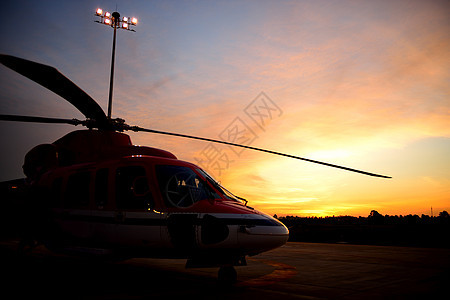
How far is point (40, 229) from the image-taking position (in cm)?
912

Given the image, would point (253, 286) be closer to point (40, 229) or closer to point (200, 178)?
point (200, 178)

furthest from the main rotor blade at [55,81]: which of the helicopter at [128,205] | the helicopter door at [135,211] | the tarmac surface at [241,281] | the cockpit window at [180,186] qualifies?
the tarmac surface at [241,281]

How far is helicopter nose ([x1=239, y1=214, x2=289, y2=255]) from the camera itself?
20.4ft

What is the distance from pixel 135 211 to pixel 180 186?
1.08 meters

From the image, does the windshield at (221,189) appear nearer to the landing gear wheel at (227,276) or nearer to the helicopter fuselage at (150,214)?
the helicopter fuselage at (150,214)

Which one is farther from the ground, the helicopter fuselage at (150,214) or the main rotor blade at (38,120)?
the main rotor blade at (38,120)

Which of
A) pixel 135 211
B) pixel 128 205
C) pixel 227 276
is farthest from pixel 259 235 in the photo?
pixel 128 205

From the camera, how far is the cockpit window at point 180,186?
6855mm

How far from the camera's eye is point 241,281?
7.45 meters

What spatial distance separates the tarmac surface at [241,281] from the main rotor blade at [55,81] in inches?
172

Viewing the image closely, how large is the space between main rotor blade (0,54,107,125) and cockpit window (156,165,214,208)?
343 cm

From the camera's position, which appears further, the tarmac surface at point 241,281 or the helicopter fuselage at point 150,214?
the helicopter fuselage at point 150,214

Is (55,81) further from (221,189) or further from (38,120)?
(221,189)

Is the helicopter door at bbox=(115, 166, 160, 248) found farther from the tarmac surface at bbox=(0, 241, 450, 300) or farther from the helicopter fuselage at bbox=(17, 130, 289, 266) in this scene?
the tarmac surface at bbox=(0, 241, 450, 300)
